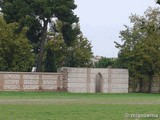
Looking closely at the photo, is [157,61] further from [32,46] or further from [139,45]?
[32,46]

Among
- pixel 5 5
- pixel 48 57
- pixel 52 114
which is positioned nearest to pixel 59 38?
pixel 48 57

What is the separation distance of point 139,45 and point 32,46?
1323 cm

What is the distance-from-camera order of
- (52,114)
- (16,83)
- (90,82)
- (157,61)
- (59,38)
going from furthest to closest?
1. (59,38)
2. (157,61)
3. (90,82)
4. (16,83)
5. (52,114)

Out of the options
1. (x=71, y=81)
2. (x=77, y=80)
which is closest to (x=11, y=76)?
(x=71, y=81)

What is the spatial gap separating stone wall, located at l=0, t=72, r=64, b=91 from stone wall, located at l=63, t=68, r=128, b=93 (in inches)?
50.6

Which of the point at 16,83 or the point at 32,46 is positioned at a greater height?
the point at 32,46

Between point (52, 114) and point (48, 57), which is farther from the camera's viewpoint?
point (48, 57)

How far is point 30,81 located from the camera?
4966 centimetres

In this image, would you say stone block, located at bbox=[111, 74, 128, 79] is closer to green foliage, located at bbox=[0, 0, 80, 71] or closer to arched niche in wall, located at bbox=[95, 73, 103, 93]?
arched niche in wall, located at bbox=[95, 73, 103, 93]

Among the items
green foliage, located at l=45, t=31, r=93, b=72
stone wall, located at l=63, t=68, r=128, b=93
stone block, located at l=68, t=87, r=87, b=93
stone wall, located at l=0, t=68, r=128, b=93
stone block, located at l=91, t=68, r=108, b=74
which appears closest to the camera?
stone wall, located at l=0, t=68, r=128, b=93

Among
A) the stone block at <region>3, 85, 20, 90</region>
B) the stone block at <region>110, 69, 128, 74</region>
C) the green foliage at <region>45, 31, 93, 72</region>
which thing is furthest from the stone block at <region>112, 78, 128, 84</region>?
the green foliage at <region>45, 31, 93, 72</region>

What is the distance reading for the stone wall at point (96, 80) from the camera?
51.6 m

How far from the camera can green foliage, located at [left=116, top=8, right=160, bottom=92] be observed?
2200 inches

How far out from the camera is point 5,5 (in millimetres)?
54719
